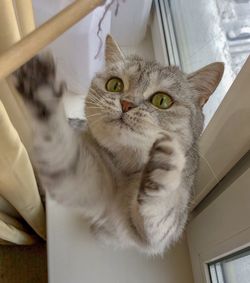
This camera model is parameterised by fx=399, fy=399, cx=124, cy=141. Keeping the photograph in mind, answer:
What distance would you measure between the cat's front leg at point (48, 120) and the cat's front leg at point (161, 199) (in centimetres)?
12

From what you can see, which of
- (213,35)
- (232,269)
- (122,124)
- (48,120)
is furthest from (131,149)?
(213,35)

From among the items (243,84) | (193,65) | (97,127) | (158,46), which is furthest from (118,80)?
(158,46)

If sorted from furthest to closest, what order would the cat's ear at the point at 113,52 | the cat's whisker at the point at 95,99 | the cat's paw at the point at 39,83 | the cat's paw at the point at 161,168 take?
1. the cat's ear at the point at 113,52
2. the cat's whisker at the point at 95,99
3. the cat's paw at the point at 161,168
4. the cat's paw at the point at 39,83

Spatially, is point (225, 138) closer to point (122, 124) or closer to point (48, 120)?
point (122, 124)

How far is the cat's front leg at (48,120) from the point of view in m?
0.44

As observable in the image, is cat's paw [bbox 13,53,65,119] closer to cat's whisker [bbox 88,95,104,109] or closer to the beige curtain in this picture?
the beige curtain

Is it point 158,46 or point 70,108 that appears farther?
point 158,46

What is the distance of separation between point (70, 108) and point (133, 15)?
1.29 feet

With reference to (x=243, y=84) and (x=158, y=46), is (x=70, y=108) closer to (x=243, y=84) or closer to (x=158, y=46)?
(x=158, y=46)

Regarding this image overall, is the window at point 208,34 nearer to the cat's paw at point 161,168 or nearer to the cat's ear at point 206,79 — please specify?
the cat's ear at point 206,79

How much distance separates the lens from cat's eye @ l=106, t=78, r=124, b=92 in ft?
2.30

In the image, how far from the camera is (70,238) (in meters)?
0.90

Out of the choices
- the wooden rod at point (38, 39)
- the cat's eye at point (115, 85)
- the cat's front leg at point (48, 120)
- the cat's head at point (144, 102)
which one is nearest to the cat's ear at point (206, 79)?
the cat's head at point (144, 102)

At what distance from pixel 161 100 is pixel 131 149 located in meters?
0.10
